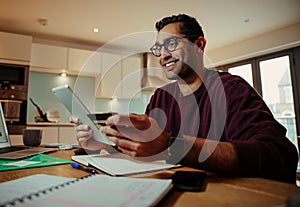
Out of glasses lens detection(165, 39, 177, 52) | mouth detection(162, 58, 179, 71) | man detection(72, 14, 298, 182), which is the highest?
glasses lens detection(165, 39, 177, 52)

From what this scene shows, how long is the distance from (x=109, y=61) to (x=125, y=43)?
0.43 metres

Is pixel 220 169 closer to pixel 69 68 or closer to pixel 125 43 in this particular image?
pixel 69 68

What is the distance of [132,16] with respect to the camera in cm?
295

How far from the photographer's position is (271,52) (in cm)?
355

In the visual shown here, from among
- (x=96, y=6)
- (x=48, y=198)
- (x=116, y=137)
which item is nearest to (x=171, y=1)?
(x=96, y=6)

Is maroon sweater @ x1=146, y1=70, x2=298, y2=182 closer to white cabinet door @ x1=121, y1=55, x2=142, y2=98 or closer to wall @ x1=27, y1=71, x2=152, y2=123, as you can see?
wall @ x1=27, y1=71, x2=152, y2=123

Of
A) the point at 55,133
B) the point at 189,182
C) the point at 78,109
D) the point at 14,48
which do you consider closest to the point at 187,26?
the point at 78,109

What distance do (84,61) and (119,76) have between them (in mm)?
704

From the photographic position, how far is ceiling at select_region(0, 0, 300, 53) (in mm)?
2633

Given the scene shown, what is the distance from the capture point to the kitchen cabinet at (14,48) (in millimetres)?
3043

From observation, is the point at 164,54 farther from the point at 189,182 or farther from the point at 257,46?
the point at 257,46

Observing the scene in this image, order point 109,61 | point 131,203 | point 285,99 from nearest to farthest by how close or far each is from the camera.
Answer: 1. point 131,203
2. point 285,99
3. point 109,61

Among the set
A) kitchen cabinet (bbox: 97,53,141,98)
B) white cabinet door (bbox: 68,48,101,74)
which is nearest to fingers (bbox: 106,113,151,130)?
white cabinet door (bbox: 68,48,101,74)

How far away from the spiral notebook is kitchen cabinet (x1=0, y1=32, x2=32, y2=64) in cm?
318
